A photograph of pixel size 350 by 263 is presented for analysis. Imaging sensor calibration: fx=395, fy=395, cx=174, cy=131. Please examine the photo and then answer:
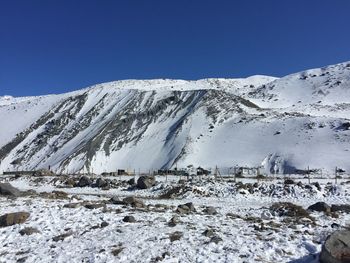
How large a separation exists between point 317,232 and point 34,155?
7902 cm

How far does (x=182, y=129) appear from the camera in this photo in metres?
79.8

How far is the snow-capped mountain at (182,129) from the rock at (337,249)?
144ft

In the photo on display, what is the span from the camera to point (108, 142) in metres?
79.2

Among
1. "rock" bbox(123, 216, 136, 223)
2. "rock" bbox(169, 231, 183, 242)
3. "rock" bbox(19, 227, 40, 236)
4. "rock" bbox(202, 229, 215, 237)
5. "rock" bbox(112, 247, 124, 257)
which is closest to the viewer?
"rock" bbox(112, 247, 124, 257)

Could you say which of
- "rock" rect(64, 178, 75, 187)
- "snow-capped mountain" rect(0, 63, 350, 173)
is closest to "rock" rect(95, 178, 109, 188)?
"rock" rect(64, 178, 75, 187)

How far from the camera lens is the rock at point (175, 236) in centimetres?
1340

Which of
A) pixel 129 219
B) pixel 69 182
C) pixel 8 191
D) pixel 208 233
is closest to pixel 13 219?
pixel 129 219

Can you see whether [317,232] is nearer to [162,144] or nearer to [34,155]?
[162,144]

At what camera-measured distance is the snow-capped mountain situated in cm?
6338

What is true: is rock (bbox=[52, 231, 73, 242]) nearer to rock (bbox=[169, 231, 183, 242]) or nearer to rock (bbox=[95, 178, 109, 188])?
rock (bbox=[169, 231, 183, 242])

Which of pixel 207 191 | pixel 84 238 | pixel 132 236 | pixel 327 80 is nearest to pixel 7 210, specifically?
pixel 84 238

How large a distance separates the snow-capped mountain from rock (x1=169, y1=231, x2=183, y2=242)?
139 ft

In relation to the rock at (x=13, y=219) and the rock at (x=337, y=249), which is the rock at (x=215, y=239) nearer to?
the rock at (x=337, y=249)

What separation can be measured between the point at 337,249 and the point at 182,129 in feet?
229
